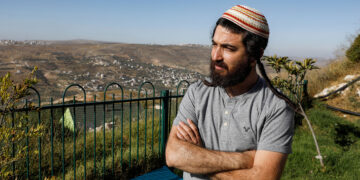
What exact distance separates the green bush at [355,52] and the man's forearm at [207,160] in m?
10.0

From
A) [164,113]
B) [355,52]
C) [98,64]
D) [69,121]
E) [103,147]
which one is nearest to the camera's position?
[103,147]

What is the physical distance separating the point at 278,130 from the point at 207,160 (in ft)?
1.49

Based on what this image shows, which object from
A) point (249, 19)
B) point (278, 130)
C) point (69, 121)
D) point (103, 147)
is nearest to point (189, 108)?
point (278, 130)

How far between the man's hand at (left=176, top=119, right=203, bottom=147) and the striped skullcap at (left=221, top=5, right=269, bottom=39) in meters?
0.71

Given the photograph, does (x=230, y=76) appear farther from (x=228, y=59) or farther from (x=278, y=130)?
(x=278, y=130)

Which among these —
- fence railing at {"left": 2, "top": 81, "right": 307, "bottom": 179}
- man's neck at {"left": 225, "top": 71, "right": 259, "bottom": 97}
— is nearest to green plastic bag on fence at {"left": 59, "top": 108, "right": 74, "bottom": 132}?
fence railing at {"left": 2, "top": 81, "right": 307, "bottom": 179}

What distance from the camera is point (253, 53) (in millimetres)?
1608

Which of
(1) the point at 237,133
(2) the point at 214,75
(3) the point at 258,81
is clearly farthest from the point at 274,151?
(2) the point at 214,75

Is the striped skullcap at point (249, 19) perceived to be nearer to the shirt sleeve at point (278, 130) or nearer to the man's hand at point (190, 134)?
the shirt sleeve at point (278, 130)

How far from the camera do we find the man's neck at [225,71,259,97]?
1645 millimetres

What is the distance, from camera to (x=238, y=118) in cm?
A: 157

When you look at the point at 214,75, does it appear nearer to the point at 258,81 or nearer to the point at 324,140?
the point at 258,81

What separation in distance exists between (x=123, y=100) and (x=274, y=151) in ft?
7.41

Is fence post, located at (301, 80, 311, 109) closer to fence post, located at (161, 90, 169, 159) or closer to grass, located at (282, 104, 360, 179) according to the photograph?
grass, located at (282, 104, 360, 179)
